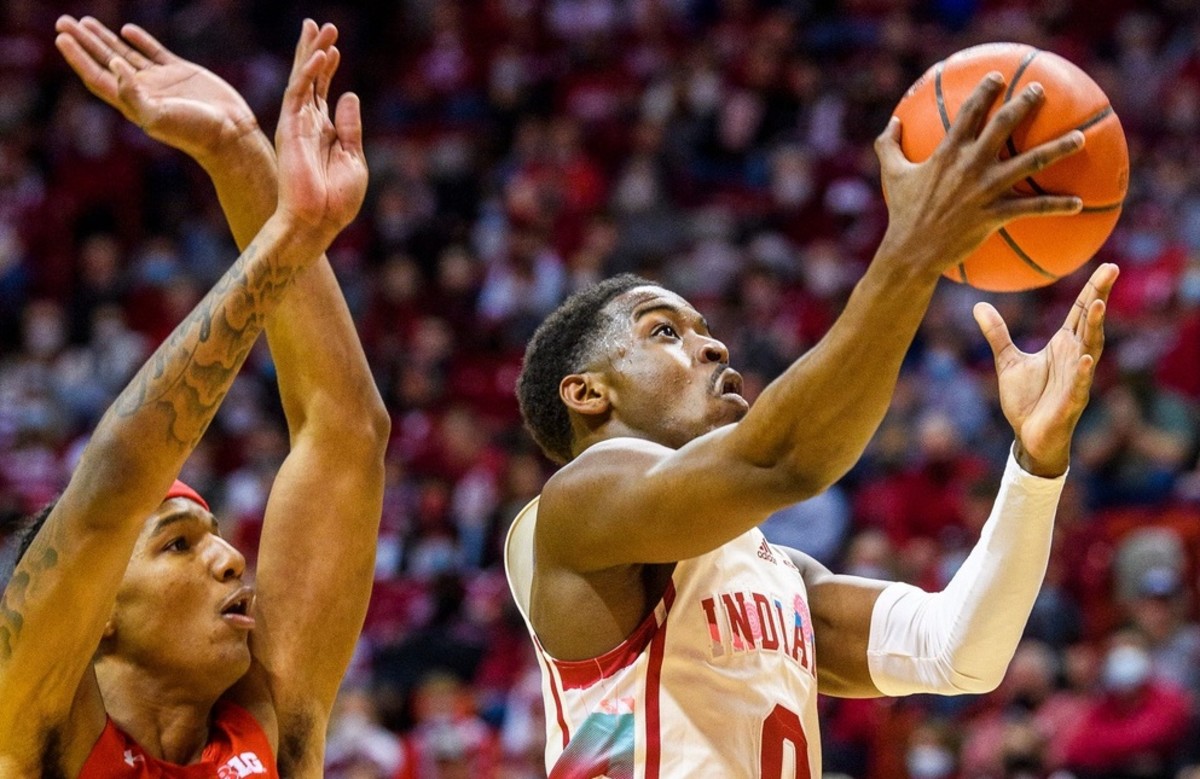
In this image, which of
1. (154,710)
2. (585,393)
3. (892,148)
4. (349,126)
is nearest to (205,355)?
(349,126)

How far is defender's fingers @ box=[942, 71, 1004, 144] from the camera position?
2.88 meters

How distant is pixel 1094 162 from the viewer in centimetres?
319

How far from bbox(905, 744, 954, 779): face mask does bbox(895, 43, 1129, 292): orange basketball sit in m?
5.65

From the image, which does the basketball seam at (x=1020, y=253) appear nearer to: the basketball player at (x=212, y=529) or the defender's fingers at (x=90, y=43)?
the basketball player at (x=212, y=529)

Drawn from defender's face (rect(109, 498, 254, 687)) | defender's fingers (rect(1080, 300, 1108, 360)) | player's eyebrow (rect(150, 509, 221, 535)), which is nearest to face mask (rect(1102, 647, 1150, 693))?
defender's fingers (rect(1080, 300, 1108, 360))

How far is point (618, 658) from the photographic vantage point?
12.1ft

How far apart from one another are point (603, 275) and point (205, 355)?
34.5 feet

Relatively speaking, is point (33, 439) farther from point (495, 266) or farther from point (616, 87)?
point (616, 87)

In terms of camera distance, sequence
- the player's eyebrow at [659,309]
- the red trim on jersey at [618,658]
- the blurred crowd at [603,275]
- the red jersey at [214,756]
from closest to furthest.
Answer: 1. the red jersey at [214,756]
2. the red trim on jersey at [618,658]
3. the player's eyebrow at [659,309]
4. the blurred crowd at [603,275]

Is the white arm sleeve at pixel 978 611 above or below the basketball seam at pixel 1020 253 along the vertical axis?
below

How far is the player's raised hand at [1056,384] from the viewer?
347 centimetres

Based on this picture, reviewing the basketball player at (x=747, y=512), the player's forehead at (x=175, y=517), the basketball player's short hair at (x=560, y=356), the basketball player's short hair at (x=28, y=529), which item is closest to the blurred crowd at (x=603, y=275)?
the basketball player at (x=747, y=512)

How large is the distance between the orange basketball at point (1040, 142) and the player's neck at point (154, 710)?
201cm

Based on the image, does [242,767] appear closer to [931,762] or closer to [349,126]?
[349,126]
